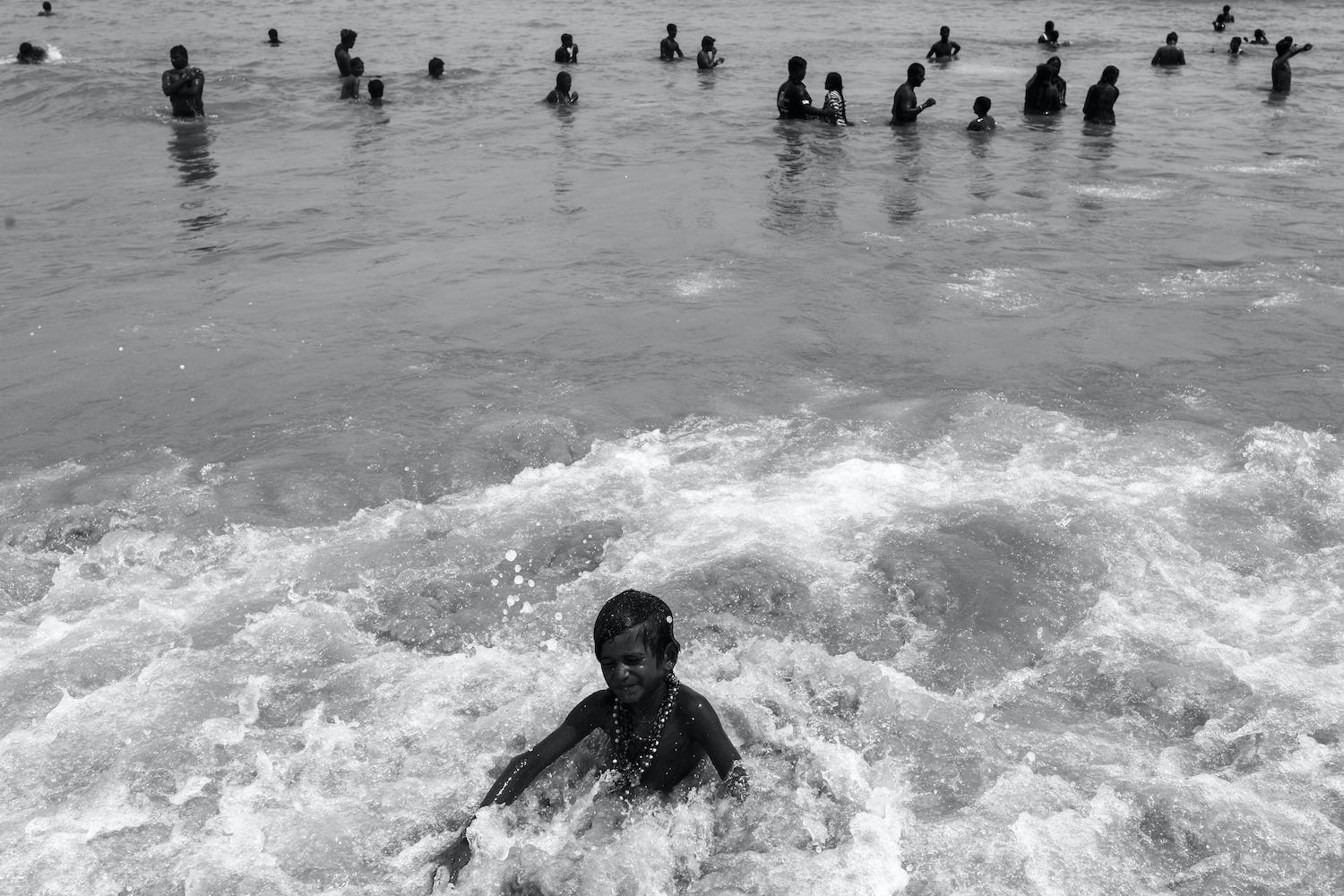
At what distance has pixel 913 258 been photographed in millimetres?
9922

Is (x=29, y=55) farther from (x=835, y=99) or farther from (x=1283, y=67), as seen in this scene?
(x=1283, y=67)

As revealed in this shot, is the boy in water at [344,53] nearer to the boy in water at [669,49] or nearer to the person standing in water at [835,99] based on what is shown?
the boy in water at [669,49]

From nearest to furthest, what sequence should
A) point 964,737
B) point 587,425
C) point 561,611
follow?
point 964,737
point 561,611
point 587,425

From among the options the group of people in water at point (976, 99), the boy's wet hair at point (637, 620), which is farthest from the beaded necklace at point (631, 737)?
the group of people in water at point (976, 99)

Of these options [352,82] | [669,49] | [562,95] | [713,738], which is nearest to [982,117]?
[562,95]

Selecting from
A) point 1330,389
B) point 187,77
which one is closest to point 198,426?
point 1330,389

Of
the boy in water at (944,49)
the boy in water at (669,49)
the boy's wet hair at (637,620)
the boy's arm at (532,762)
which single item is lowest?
the boy's arm at (532,762)

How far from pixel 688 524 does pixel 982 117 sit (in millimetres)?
11577

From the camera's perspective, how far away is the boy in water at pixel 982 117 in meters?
15.2

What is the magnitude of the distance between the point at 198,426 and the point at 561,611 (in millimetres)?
3010

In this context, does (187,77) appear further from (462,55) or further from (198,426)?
(198,426)

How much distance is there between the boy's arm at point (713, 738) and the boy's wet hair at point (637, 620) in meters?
0.32

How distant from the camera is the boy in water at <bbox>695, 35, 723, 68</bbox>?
20.6 meters

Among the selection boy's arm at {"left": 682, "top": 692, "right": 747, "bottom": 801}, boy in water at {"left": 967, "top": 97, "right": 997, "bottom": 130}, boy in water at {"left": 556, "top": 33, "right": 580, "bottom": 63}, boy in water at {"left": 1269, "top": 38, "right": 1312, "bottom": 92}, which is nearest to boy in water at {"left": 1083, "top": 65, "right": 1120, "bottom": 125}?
boy in water at {"left": 967, "top": 97, "right": 997, "bottom": 130}
